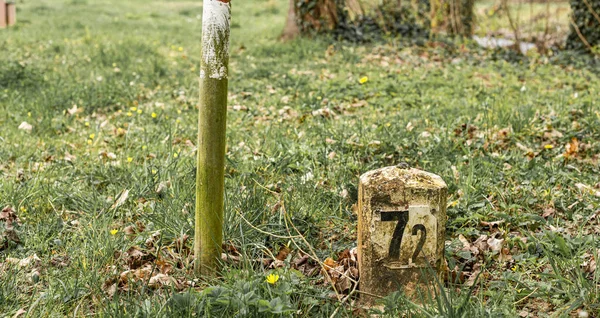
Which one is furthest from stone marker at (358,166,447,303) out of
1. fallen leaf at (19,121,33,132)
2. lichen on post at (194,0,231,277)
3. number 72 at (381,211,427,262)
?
fallen leaf at (19,121,33,132)

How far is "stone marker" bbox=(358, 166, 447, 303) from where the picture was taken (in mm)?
2412

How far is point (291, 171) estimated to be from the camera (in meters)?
3.89

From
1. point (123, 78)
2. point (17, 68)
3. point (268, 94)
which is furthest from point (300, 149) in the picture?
point (17, 68)

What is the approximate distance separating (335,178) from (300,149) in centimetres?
48

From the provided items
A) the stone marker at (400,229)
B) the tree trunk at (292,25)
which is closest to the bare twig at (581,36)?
the tree trunk at (292,25)

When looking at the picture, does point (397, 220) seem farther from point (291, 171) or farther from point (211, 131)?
point (291, 171)

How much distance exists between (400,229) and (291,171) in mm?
1552

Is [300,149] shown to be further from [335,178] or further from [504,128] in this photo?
[504,128]

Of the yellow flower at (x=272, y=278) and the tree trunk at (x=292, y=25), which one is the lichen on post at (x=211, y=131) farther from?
the tree trunk at (x=292, y=25)

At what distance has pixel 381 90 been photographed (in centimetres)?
616

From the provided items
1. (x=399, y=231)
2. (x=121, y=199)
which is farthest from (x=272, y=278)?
(x=121, y=199)

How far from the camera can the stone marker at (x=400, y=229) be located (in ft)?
7.91

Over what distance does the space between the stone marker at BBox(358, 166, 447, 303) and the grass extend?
137mm

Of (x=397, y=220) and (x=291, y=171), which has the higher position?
(x=397, y=220)
